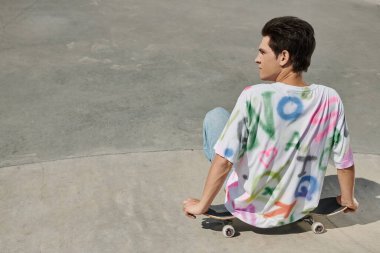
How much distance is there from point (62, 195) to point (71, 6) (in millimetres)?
4717

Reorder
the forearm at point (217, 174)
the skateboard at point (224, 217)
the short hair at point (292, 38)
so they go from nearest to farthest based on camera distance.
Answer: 1. the short hair at point (292, 38)
2. the forearm at point (217, 174)
3. the skateboard at point (224, 217)

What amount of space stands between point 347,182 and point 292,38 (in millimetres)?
917

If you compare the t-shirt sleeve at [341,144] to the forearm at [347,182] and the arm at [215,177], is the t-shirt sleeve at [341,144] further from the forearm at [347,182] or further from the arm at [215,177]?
the arm at [215,177]

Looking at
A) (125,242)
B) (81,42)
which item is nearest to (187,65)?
(81,42)

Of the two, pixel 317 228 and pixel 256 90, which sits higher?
pixel 256 90

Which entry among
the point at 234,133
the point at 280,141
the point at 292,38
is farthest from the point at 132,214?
the point at 292,38

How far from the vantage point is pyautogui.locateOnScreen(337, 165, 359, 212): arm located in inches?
123

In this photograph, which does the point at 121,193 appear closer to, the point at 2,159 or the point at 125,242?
the point at 125,242

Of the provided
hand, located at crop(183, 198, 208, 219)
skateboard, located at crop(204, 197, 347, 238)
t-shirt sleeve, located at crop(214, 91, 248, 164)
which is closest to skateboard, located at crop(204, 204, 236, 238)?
skateboard, located at crop(204, 197, 347, 238)

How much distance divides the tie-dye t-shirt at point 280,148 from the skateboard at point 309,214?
4.1 inches

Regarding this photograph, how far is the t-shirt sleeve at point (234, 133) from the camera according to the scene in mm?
2861

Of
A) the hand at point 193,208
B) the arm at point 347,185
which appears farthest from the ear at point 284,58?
the hand at point 193,208

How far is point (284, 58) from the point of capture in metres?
2.86

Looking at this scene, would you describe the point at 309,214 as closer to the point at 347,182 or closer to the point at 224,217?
the point at 347,182
